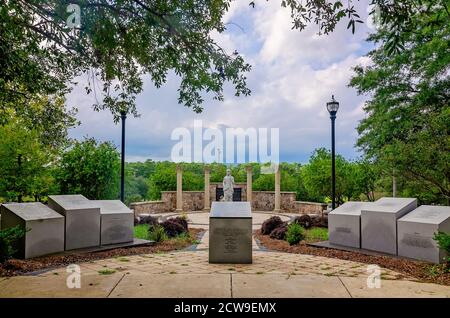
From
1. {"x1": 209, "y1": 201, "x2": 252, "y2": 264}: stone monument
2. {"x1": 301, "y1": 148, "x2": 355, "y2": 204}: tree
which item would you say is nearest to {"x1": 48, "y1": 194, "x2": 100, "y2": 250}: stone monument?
{"x1": 209, "y1": 201, "x2": 252, "y2": 264}: stone monument

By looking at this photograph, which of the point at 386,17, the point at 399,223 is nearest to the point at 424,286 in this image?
the point at 386,17

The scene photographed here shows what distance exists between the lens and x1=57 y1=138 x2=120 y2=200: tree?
1385cm

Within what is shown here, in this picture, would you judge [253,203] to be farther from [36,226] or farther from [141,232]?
[36,226]

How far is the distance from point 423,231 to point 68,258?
7.56 metres

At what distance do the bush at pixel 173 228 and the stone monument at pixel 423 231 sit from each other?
6915mm

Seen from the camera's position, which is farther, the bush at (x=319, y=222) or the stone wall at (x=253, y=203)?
the stone wall at (x=253, y=203)

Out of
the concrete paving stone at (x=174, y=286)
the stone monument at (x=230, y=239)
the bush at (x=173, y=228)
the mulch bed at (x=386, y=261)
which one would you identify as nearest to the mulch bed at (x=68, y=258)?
the bush at (x=173, y=228)

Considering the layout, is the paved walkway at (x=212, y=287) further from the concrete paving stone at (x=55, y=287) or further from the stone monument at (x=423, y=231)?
the stone monument at (x=423, y=231)

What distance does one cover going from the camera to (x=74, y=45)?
23.0 ft

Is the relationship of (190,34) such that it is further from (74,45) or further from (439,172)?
(439,172)

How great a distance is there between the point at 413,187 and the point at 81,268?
39.3 feet

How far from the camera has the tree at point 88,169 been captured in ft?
45.4

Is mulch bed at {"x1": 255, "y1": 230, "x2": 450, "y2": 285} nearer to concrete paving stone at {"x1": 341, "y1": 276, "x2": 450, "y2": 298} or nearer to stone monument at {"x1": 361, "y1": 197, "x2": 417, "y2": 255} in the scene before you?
stone monument at {"x1": 361, "y1": 197, "x2": 417, "y2": 255}

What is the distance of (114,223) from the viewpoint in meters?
9.30
